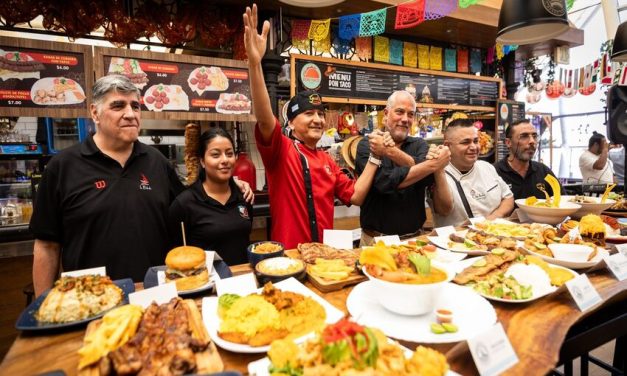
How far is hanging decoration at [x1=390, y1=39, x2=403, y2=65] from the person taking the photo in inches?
227

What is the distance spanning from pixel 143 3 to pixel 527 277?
4.74 metres

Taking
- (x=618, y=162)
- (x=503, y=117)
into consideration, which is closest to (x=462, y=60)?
(x=503, y=117)

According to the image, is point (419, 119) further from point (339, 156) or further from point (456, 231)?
point (456, 231)

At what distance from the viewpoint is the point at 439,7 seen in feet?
13.2

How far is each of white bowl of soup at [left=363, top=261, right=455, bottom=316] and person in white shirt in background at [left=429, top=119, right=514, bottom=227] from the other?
6.44ft

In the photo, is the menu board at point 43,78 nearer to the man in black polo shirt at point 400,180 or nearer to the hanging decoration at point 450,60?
the man in black polo shirt at point 400,180

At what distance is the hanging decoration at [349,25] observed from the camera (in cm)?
466

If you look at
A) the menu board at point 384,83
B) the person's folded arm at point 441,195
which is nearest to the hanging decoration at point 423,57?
the menu board at point 384,83

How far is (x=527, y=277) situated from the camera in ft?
4.78

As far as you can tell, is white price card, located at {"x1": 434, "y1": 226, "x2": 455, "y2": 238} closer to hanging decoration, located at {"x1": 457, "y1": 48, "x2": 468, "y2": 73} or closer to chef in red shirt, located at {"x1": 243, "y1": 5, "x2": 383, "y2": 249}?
chef in red shirt, located at {"x1": 243, "y1": 5, "x2": 383, "y2": 249}

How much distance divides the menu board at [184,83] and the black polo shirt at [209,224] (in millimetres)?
2026

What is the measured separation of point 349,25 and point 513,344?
4584 millimetres

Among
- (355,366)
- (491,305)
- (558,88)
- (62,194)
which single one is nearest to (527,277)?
(491,305)

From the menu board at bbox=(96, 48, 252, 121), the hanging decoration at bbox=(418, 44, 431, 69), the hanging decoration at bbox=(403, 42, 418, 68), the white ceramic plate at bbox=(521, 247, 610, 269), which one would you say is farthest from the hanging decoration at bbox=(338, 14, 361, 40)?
the white ceramic plate at bbox=(521, 247, 610, 269)
